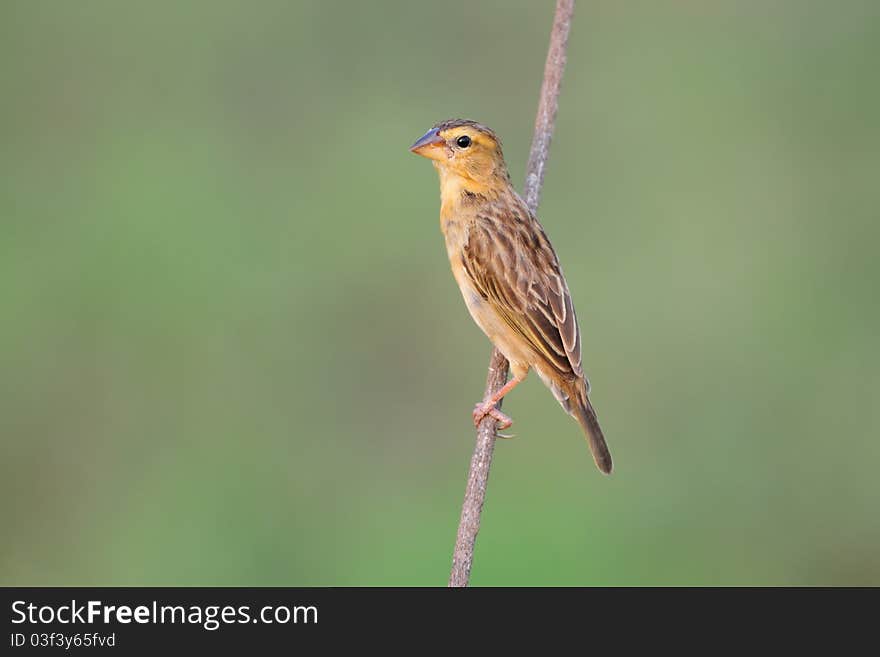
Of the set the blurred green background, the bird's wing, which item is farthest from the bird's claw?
the blurred green background

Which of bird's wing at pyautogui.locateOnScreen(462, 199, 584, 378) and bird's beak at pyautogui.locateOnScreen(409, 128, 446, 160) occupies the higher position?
bird's beak at pyautogui.locateOnScreen(409, 128, 446, 160)

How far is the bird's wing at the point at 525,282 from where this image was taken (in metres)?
4.80

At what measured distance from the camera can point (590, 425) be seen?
4758 millimetres

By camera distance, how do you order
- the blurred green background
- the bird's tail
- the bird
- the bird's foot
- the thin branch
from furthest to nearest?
the blurred green background
the bird
the bird's tail
the bird's foot
the thin branch

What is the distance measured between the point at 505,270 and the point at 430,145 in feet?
2.14

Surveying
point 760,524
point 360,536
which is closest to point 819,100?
point 760,524

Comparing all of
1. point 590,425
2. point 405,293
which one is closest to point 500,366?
point 590,425

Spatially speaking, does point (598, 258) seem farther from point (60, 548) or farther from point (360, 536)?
point (60, 548)

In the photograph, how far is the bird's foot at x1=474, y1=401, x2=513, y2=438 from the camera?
454 cm

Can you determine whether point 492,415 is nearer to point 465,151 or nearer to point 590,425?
point 590,425

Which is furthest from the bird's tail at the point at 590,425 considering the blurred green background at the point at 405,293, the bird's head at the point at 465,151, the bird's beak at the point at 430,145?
the blurred green background at the point at 405,293

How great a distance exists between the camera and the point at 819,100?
809cm

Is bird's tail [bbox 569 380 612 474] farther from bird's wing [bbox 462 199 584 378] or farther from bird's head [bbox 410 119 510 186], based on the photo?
bird's head [bbox 410 119 510 186]

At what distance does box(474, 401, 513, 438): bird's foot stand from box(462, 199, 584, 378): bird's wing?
1.12 feet
